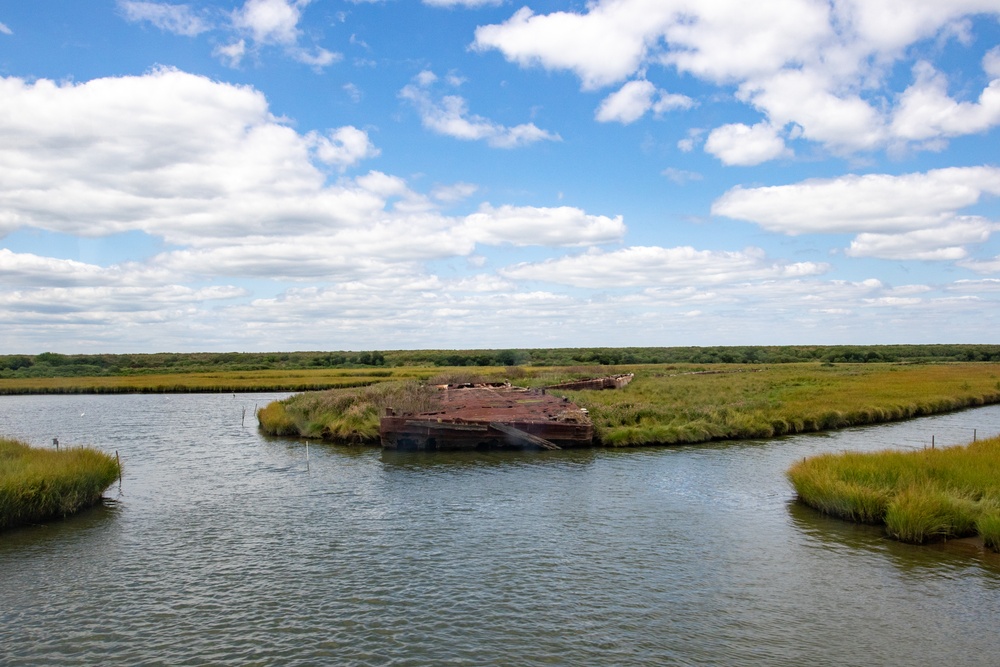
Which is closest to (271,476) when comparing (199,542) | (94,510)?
(94,510)

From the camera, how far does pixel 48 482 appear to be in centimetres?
1845

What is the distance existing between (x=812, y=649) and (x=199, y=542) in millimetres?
13096

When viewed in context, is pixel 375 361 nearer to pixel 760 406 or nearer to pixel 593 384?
pixel 593 384

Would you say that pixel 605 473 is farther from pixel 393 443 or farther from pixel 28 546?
pixel 28 546

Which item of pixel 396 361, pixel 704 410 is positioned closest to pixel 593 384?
pixel 704 410

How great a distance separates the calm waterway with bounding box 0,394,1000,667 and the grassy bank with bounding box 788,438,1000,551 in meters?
0.55

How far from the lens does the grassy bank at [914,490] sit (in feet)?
51.4

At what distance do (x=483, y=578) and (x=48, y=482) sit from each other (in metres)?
12.6

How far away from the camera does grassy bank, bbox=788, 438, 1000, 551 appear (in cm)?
1568

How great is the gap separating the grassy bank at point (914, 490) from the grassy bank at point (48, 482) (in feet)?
66.4

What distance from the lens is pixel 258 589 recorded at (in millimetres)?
13188

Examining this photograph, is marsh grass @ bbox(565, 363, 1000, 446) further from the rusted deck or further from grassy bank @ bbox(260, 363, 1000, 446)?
the rusted deck

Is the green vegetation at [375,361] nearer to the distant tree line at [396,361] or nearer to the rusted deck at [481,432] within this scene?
the distant tree line at [396,361]

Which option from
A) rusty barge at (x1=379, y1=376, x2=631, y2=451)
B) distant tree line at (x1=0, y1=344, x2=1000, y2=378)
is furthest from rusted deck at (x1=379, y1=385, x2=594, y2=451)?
distant tree line at (x1=0, y1=344, x2=1000, y2=378)
